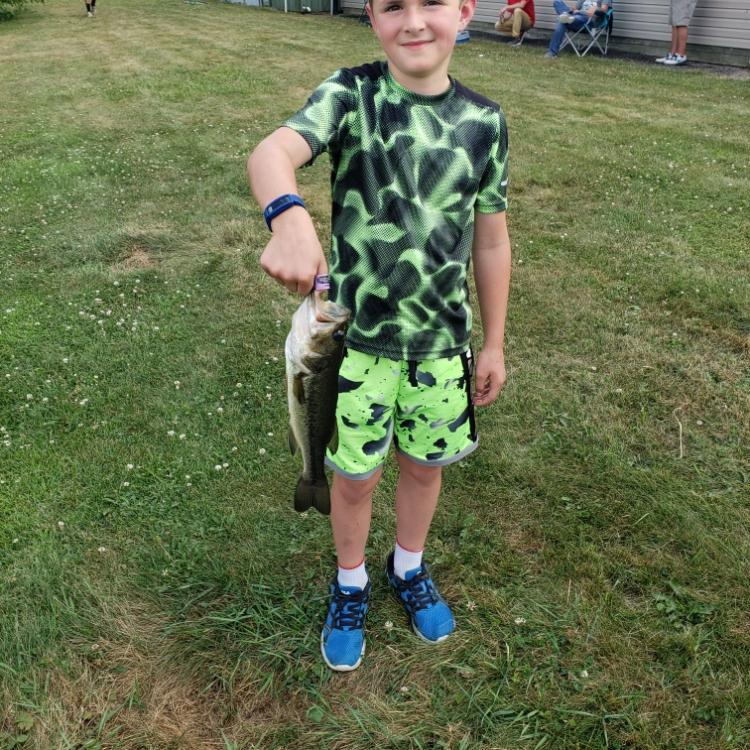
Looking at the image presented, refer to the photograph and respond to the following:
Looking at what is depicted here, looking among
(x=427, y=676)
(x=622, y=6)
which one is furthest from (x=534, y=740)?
(x=622, y=6)

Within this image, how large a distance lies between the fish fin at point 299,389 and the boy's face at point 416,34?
999 millimetres

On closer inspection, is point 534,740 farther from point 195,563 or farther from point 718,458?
point 718,458

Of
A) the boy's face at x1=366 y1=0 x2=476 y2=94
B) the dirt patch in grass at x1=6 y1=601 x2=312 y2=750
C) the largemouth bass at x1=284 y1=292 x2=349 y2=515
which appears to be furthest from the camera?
the dirt patch in grass at x1=6 y1=601 x2=312 y2=750

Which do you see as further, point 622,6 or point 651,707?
point 622,6

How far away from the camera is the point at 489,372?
108 inches

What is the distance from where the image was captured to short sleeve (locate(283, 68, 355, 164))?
200 centimetres

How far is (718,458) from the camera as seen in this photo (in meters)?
3.92

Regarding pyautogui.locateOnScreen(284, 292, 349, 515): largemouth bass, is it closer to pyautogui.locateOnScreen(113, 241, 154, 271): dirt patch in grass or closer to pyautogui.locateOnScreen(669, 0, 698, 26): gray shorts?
pyautogui.locateOnScreen(113, 241, 154, 271): dirt patch in grass

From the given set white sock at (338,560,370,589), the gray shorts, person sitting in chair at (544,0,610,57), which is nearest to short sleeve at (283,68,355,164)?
white sock at (338,560,370,589)

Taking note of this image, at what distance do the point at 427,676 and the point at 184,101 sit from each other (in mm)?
11610

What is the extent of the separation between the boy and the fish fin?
10.2 inches

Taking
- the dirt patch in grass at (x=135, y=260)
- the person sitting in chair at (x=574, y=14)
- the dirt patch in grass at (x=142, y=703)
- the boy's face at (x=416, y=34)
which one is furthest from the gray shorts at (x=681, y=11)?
the dirt patch in grass at (x=142, y=703)

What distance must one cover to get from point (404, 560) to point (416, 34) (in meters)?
2.12

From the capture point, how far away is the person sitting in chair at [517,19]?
55.4 feet
